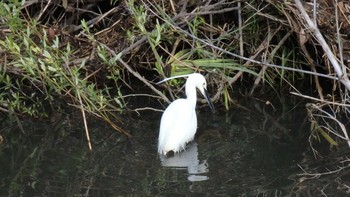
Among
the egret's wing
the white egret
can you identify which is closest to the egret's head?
the white egret

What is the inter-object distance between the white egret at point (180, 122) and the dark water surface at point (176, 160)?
3.8 inches

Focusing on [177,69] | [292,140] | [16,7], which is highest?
[16,7]

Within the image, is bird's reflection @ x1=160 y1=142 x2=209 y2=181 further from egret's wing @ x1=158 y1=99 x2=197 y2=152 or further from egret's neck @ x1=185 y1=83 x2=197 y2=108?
egret's neck @ x1=185 y1=83 x2=197 y2=108

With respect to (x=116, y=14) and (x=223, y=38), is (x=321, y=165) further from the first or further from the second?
(x=116, y=14)

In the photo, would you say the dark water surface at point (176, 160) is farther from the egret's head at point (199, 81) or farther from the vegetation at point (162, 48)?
the egret's head at point (199, 81)

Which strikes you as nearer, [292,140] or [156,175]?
[156,175]

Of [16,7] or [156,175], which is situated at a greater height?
[16,7]

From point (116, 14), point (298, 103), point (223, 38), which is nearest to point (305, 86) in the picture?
point (298, 103)

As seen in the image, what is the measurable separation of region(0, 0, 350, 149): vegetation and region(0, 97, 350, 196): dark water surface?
0.59ft

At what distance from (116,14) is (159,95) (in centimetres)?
117

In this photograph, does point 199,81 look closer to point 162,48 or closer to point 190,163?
point 162,48

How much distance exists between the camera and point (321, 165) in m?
5.14

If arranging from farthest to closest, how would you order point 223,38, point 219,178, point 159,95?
point 223,38
point 159,95
point 219,178

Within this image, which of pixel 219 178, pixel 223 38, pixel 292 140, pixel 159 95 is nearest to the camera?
pixel 219 178
